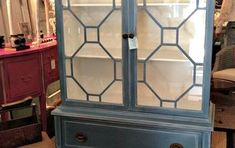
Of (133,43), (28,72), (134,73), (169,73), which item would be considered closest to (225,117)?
(169,73)

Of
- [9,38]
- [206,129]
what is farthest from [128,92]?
[9,38]

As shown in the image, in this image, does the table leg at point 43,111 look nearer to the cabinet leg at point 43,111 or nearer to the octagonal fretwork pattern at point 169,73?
the cabinet leg at point 43,111

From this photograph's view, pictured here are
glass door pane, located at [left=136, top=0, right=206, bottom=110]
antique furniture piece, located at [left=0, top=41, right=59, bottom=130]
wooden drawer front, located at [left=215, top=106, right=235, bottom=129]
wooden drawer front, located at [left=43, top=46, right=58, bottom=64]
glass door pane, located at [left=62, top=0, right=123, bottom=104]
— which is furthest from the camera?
wooden drawer front, located at [left=215, top=106, right=235, bottom=129]

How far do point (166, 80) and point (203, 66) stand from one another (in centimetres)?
27

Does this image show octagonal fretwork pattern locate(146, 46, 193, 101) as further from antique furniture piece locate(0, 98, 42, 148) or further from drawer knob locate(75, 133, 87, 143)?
antique furniture piece locate(0, 98, 42, 148)

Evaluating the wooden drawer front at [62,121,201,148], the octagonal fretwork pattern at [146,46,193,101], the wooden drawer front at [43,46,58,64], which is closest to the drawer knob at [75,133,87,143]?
the wooden drawer front at [62,121,201,148]

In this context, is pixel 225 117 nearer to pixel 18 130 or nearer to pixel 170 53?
pixel 170 53

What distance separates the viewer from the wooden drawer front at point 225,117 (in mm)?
3253

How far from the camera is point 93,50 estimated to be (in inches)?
81.0

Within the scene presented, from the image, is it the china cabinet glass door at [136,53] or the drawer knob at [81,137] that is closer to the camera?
the china cabinet glass door at [136,53]

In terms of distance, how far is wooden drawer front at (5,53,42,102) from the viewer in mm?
2492

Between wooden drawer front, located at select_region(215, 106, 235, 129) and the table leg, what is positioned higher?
the table leg

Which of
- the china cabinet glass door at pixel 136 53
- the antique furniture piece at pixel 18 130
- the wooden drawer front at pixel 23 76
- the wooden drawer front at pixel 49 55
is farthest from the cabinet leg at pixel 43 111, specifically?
the china cabinet glass door at pixel 136 53

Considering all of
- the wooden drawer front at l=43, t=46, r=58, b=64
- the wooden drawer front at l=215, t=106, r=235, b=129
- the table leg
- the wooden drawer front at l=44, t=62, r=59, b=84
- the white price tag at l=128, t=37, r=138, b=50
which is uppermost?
the white price tag at l=128, t=37, r=138, b=50
